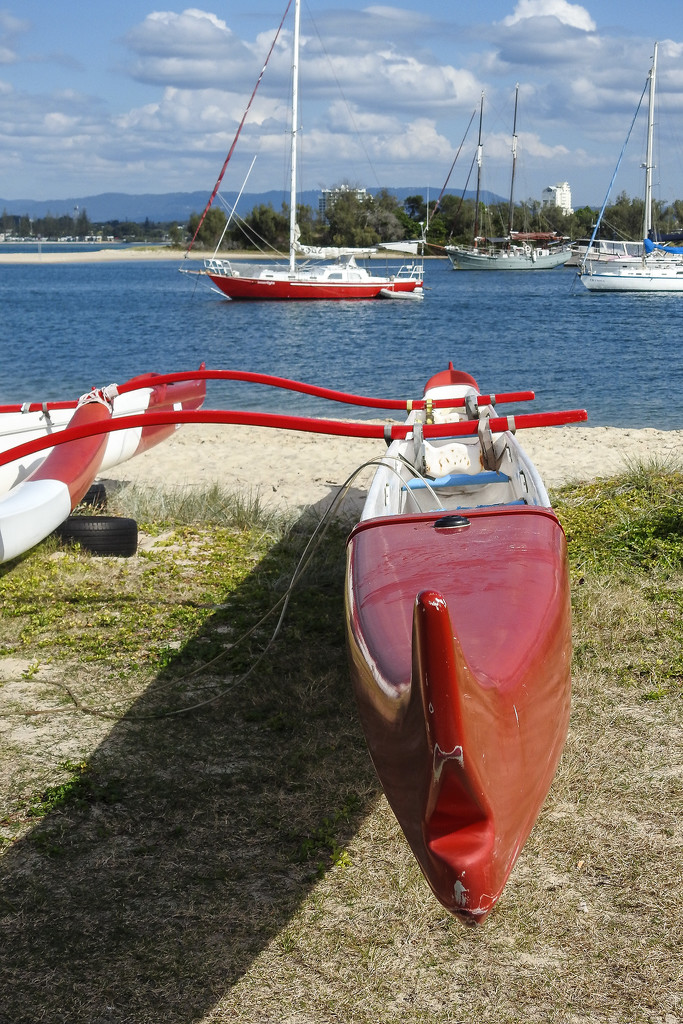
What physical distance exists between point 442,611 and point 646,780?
204 cm

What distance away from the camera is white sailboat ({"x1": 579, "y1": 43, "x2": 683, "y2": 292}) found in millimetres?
37250

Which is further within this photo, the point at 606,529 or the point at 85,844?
the point at 606,529

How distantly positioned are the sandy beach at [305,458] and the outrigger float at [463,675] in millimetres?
4530

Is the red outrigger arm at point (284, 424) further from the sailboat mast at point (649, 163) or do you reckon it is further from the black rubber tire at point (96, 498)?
the sailboat mast at point (649, 163)

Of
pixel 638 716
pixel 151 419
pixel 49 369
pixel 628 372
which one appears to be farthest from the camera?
pixel 49 369

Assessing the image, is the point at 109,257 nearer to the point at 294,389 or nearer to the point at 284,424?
the point at 294,389

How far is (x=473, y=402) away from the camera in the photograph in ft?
19.8

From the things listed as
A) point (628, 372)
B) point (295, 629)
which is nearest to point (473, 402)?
point (295, 629)

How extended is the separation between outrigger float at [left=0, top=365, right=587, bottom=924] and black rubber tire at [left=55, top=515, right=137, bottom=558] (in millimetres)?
2760

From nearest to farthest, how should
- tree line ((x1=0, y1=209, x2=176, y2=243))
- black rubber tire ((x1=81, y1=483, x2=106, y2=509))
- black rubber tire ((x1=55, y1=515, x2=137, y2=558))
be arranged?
black rubber tire ((x1=55, y1=515, x2=137, y2=558)) → black rubber tire ((x1=81, y1=483, x2=106, y2=509)) → tree line ((x1=0, y1=209, x2=176, y2=243))

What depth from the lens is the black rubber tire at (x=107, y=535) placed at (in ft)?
20.1

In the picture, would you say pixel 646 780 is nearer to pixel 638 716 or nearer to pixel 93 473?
pixel 638 716

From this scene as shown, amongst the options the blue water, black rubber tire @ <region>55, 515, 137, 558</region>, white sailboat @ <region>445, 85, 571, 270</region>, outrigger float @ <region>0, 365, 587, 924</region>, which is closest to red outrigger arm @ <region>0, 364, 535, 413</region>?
black rubber tire @ <region>55, 515, 137, 558</region>

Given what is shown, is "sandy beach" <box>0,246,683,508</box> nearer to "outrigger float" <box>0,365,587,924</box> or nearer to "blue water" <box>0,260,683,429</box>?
"blue water" <box>0,260,683,429</box>
